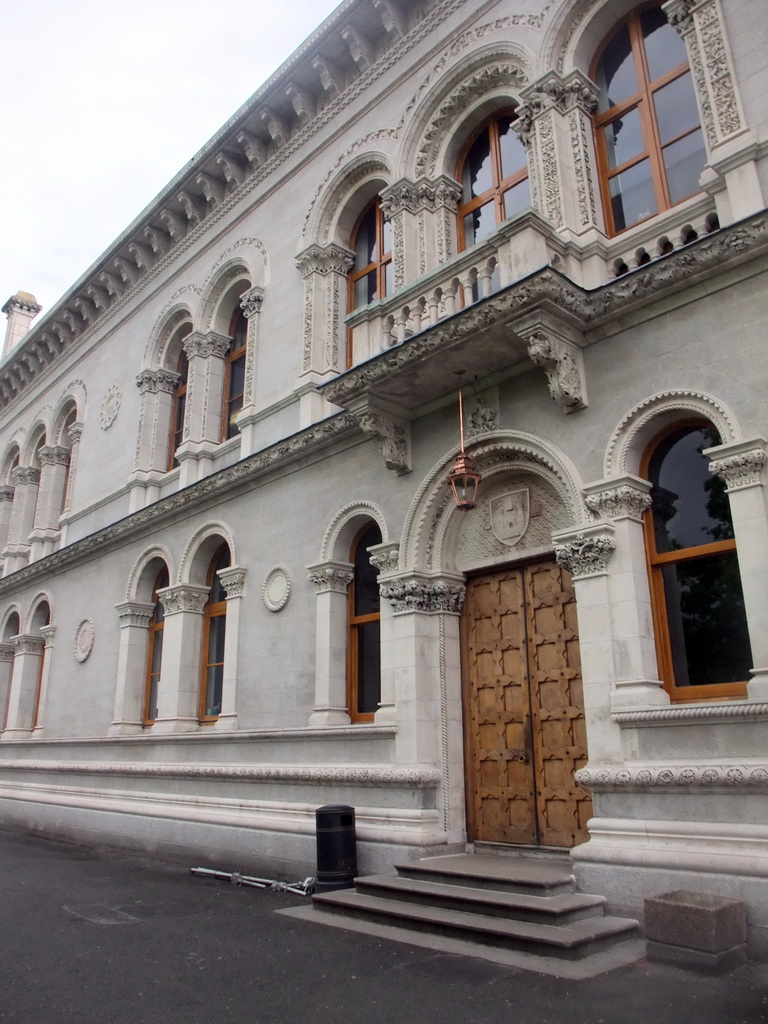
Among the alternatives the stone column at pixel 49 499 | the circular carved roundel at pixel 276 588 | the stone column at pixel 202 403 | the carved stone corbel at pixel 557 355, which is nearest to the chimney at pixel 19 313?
the stone column at pixel 49 499

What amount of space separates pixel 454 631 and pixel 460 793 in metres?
1.96

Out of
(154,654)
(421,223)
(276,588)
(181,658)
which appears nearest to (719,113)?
(421,223)

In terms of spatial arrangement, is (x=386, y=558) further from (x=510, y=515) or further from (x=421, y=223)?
(x=421, y=223)

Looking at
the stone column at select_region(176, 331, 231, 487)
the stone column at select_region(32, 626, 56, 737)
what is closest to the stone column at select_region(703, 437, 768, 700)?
the stone column at select_region(176, 331, 231, 487)

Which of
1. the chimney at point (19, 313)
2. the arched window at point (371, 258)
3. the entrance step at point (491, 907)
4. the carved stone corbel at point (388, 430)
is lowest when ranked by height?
the entrance step at point (491, 907)

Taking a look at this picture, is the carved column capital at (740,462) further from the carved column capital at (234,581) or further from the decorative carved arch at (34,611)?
the decorative carved arch at (34,611)

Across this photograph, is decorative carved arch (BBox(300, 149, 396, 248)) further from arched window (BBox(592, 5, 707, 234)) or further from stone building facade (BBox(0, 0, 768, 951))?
arched window (BBox(592, 5, 707, 234))

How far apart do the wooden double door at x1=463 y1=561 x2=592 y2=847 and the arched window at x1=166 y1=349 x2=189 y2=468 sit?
30.4ft

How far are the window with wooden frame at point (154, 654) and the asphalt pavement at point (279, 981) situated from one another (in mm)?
6827

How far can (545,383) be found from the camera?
9484 millimetres

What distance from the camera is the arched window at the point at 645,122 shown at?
943 cm

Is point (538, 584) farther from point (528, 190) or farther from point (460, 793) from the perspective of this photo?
point (528, 190)

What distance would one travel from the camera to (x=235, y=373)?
634 inches

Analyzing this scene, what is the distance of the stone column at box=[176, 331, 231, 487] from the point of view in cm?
1558
